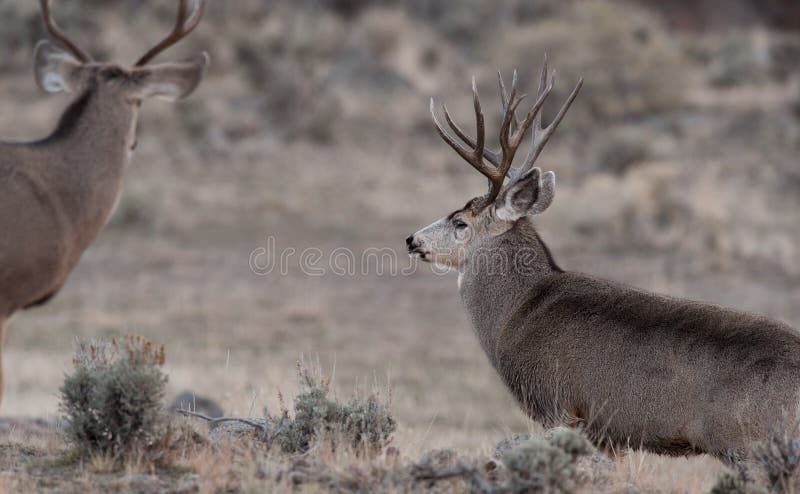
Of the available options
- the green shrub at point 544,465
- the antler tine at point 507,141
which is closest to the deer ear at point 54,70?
the antler tine at point 507,141

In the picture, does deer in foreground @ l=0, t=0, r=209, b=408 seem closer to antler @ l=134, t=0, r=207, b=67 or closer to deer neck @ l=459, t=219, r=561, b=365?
antler @ l=134, t=0, r=207, b=67

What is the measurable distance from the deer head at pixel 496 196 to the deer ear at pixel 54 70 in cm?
244

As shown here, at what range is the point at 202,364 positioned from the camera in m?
15.4

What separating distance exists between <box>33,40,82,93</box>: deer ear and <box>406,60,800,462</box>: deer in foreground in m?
2.61

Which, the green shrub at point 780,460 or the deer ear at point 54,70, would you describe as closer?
the green shrub at point 780,460

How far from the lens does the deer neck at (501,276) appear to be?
780cm

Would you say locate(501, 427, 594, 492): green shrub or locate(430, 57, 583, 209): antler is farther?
locate(430, 57, 583, 209): antler

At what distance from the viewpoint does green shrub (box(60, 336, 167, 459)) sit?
594 centimetres

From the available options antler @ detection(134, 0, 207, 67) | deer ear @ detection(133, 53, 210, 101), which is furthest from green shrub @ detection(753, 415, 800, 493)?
antler @ detection(134, 0, 207, 67)

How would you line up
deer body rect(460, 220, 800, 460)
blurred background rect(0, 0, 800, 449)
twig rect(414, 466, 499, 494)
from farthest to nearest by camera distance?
blurred background rect(0, 0, 800, 449), deer body rect(460, 220, 800, 460), twig rect(414, 466, 499, 494)

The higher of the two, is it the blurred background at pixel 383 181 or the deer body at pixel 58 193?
the blurred background at pixel 383 181

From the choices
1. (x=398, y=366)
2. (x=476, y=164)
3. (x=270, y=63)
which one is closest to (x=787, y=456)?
(x=476, y=164)

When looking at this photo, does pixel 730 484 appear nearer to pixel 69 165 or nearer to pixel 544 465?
pixel 544 465

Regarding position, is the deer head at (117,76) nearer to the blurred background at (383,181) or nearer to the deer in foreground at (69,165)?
the deer in foreground at (69,165)
